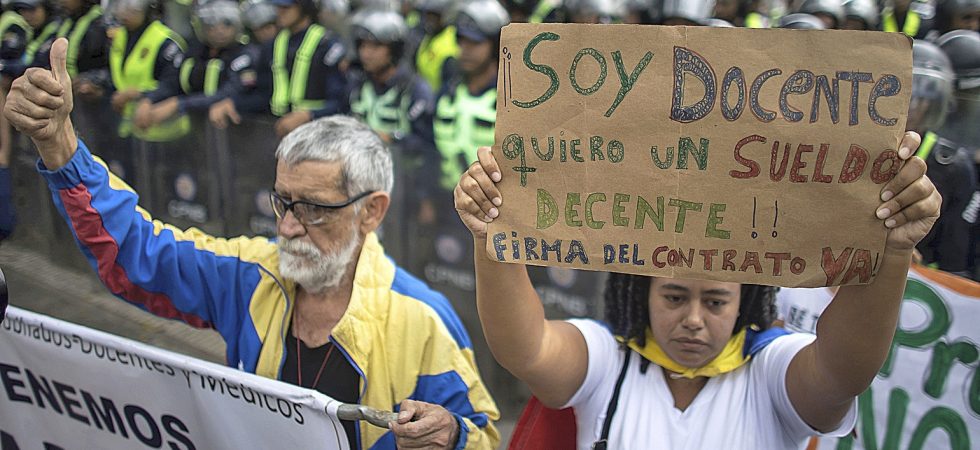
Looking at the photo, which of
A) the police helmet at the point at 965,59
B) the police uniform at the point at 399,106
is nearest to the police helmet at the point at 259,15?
the police uniform at the point at 399,106

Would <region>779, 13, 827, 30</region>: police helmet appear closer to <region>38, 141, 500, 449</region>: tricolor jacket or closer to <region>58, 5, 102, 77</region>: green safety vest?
<region>38, 141, 500, 449</region>: tricolor jacket

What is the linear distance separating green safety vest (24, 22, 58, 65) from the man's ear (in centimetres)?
675

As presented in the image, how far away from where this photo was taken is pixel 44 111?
191 centimetres

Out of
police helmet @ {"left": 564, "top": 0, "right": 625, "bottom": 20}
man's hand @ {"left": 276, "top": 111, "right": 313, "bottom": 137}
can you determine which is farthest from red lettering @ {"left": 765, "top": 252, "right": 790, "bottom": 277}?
police helmet @ {"left": 564, "top": 0, "right": 625, "bottom": 20}

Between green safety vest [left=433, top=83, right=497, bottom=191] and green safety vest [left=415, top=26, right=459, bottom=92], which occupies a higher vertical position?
green safety vest [left=415, top=26, right=459, bottom=92]

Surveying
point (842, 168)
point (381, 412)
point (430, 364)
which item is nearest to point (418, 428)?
point (381, 412)

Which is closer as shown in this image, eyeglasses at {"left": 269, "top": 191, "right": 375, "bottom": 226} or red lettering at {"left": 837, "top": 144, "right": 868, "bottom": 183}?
red lettering at {"left": 837, "top": 144, "right": 868, "bottom": 183}

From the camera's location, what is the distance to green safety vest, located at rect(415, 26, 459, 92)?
7066mm

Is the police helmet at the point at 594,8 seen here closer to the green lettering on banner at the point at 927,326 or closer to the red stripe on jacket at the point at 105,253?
the green lettering on banner at the point at 927,326

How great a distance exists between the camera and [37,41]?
27.3ft

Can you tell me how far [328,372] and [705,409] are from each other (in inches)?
40.4

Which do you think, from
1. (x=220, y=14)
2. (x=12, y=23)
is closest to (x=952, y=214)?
(x=220, y=14)

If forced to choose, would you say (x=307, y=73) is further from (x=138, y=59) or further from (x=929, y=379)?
(x=929, y=379)

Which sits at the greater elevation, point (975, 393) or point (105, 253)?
point (105, 253)
